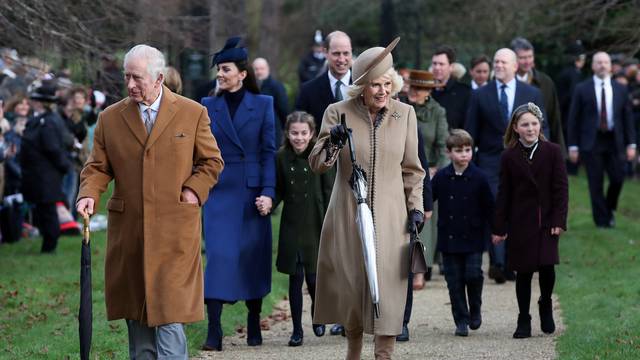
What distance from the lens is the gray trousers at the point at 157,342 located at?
8.12 m

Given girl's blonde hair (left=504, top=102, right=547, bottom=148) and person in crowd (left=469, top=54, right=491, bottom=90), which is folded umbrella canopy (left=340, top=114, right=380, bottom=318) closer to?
girl's blonde hair (left=504, top=102, right=547, bottom=148)

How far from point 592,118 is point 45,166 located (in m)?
6.82

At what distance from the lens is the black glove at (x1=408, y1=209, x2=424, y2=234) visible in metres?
8.80

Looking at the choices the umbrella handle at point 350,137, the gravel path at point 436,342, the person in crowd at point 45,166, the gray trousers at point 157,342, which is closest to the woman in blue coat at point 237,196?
the gravel path at point 436,342

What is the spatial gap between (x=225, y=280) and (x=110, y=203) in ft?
8.52

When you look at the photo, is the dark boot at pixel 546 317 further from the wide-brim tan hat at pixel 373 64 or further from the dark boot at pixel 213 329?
the wide-brim tan hat at pixel 373 64

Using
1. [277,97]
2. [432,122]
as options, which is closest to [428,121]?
[432,122]

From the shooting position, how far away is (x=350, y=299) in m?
8.73

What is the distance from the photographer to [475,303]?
11453mm

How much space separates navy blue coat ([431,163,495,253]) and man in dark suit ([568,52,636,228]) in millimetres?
6889

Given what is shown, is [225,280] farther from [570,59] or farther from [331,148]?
[570,59]

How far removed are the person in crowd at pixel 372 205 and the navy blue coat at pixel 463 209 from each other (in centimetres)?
269


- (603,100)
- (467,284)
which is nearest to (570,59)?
(603,100)

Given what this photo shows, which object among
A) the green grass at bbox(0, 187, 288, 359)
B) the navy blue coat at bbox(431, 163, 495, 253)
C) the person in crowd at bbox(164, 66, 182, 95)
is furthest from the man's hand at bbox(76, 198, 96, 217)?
the navy blue coat at bbox(431, 163, 495, 253)
